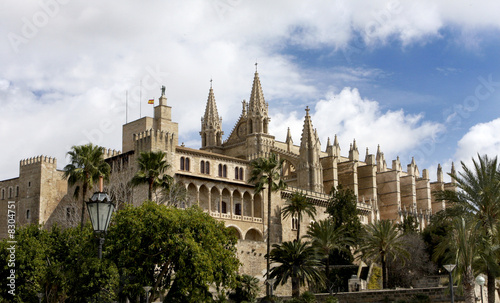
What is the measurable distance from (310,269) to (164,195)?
14.3 m

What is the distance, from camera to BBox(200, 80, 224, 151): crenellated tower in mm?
77438

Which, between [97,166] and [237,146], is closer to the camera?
[97,166]

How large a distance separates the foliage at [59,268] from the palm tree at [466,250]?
43.2ft

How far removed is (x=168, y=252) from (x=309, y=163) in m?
42.5

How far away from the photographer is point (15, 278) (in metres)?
28.0

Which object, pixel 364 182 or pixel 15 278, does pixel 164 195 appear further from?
pixel 364 182

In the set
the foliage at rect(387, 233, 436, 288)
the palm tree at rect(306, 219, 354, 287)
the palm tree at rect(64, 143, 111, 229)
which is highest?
the palm tree at rect(64, 143, 111, 229)

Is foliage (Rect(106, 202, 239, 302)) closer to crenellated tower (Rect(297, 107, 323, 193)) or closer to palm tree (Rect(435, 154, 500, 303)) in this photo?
palm tree (Rect(435, 154, 500, 303))

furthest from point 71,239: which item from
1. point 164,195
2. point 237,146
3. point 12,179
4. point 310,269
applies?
point 237,146

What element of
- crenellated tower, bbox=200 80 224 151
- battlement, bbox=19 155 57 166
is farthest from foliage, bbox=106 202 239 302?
crenellated tower, bbox=200 80 224 151

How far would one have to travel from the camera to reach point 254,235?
192ft

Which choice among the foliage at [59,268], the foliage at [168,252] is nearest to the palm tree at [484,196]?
the foliage at [168,252]

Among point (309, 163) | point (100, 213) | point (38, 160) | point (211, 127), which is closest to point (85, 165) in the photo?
point (38, 160)

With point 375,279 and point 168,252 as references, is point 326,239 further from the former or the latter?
point 168,252
